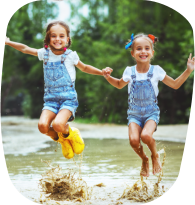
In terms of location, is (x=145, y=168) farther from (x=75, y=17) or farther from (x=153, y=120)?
(x=75, y=17)

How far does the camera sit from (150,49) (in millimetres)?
3938

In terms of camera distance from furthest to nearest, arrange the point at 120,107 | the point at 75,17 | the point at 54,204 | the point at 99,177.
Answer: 1. the point at 120,107
2. the point at 75,17
3. the point at 99,177
4. the point at 54,204

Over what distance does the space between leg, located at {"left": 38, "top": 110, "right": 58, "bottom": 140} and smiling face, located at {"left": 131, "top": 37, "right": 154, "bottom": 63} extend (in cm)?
115

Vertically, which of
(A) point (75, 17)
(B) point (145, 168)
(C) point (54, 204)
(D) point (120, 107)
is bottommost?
(C) point (54, 204)

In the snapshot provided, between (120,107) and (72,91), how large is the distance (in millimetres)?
1735

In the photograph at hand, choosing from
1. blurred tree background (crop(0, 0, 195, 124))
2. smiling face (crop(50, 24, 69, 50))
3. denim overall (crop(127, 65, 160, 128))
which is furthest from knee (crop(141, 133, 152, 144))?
smiling face (crop(50, 24, 69, 50))

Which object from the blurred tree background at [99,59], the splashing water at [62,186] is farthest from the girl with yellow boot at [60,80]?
the blurred tree background at [99,59]

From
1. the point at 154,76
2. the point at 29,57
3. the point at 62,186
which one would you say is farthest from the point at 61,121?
the point at 29,57

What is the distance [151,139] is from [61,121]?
3.22 feet

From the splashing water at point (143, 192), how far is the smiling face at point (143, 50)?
43.2 inches

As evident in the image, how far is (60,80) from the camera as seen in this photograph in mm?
3910

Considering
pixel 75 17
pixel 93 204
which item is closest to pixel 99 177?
pixel 93 204

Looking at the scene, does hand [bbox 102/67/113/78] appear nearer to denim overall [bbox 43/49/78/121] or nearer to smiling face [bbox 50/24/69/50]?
denim overall [bbox 43/49/78/121]

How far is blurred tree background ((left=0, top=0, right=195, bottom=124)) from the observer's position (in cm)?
509
